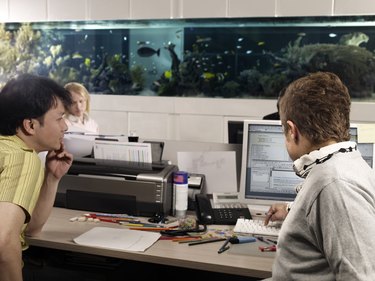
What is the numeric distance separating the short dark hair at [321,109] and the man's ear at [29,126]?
928 millimetres

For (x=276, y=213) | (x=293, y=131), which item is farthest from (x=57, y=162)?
(x=293, y=131)

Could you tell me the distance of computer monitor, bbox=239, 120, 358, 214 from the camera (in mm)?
2047

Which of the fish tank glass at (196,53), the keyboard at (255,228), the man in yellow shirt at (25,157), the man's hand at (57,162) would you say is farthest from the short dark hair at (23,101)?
the fish tank glass at (196,53)

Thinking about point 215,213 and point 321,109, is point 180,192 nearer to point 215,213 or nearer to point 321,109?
point 215,213

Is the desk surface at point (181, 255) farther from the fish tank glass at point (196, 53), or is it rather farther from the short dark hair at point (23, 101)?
the fish tank glass at point (196, 53)

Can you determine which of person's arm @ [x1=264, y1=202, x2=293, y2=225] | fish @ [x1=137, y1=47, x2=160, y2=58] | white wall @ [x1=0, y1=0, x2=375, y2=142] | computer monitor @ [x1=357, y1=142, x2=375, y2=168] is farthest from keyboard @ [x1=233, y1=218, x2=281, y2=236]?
fish @ [x1=137, y1=47, x2=160, y2=58]

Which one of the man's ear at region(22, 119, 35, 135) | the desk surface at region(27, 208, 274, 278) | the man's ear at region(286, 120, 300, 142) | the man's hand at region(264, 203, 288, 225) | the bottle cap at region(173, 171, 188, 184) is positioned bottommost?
the desk surface at region(27, 208, 274, 278)

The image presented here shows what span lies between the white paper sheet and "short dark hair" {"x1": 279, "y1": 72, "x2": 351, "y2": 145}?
993 millimetres

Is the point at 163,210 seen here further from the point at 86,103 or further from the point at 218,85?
the point at 218,85

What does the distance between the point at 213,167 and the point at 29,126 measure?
3.06ft

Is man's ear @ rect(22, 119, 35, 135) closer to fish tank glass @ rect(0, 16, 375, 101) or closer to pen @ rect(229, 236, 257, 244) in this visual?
pen @ rect(229, 236, 257, 244)

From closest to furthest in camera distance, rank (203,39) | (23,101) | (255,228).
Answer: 1. (23,101)
2. (255,228)
3. (203,39)

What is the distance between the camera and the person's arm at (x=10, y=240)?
1387 mm

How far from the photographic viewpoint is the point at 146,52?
532 centimetres
